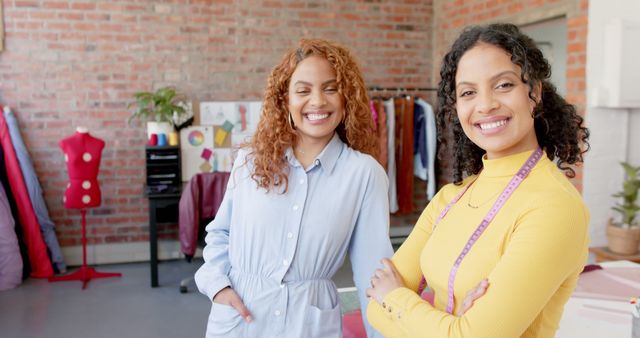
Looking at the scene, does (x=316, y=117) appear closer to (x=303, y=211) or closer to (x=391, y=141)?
(x=303, y=211)

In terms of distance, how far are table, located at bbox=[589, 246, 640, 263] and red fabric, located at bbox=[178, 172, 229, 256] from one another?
8.86 feet

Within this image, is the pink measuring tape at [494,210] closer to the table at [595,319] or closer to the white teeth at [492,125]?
the white teeth at [492,125]

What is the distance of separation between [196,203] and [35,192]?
5.18 ft

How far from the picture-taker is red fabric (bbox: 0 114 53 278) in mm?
4801

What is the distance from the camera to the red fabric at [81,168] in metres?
4.62

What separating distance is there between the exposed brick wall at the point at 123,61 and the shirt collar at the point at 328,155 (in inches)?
154

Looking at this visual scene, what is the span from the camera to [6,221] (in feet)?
15.3

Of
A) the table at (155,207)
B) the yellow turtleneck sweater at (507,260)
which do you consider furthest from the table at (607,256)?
the table at (155,207)

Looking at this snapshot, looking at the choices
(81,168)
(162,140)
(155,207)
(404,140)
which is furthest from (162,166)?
(404,140)

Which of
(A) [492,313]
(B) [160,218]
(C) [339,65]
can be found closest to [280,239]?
(C) [339,65]

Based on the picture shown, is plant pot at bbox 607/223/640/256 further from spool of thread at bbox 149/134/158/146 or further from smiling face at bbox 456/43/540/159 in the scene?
spool of thread at bbox 149/134/158/146

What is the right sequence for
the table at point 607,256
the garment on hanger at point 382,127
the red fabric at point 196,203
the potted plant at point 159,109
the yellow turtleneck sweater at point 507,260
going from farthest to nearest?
1. the garment on hanger at point 382,127
2. the potted plant at point 159,109
3. the red fabric at point 196,203
4. the table at point 607,256
5. the yellow turtleneck sweater at point 507,260

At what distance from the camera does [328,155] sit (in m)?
1.66

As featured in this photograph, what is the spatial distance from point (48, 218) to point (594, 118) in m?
4.53
